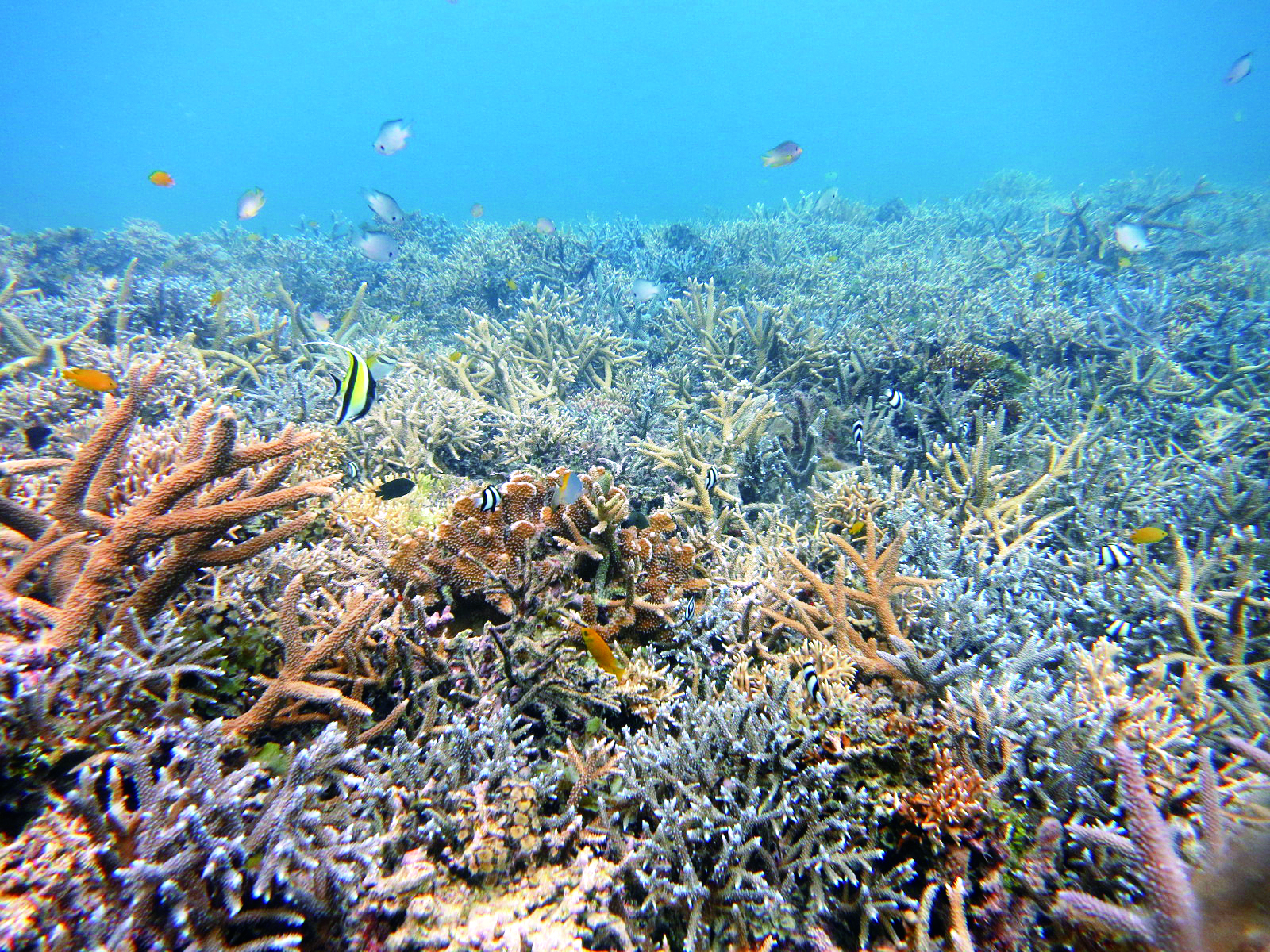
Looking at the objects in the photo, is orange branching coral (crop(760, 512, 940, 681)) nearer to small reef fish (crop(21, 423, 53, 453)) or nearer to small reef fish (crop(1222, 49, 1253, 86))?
small reef fish (crop(21, 423, 53, 453))

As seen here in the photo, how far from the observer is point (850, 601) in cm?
302

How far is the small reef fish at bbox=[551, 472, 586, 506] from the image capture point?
268cm

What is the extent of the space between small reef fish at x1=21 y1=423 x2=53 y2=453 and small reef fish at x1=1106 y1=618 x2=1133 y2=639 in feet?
21.6

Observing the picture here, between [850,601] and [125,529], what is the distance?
10.9 feet

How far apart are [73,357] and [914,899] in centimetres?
719

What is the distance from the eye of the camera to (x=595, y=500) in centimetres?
285

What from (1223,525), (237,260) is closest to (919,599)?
(1223,525)

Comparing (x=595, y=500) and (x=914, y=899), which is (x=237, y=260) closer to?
(x=595, y=500)

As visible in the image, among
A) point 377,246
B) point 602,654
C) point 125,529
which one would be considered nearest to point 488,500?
point 602,654

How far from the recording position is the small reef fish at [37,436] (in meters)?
3.28

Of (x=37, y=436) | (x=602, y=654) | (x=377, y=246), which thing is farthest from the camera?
(x=377, y=246)

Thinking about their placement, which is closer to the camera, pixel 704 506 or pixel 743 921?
pixel 743 921

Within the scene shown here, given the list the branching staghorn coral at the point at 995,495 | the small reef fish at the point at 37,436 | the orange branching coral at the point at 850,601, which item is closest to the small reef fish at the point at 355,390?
the small reef fish at the point at 37,436

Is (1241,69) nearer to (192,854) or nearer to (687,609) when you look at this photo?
(687,609)
